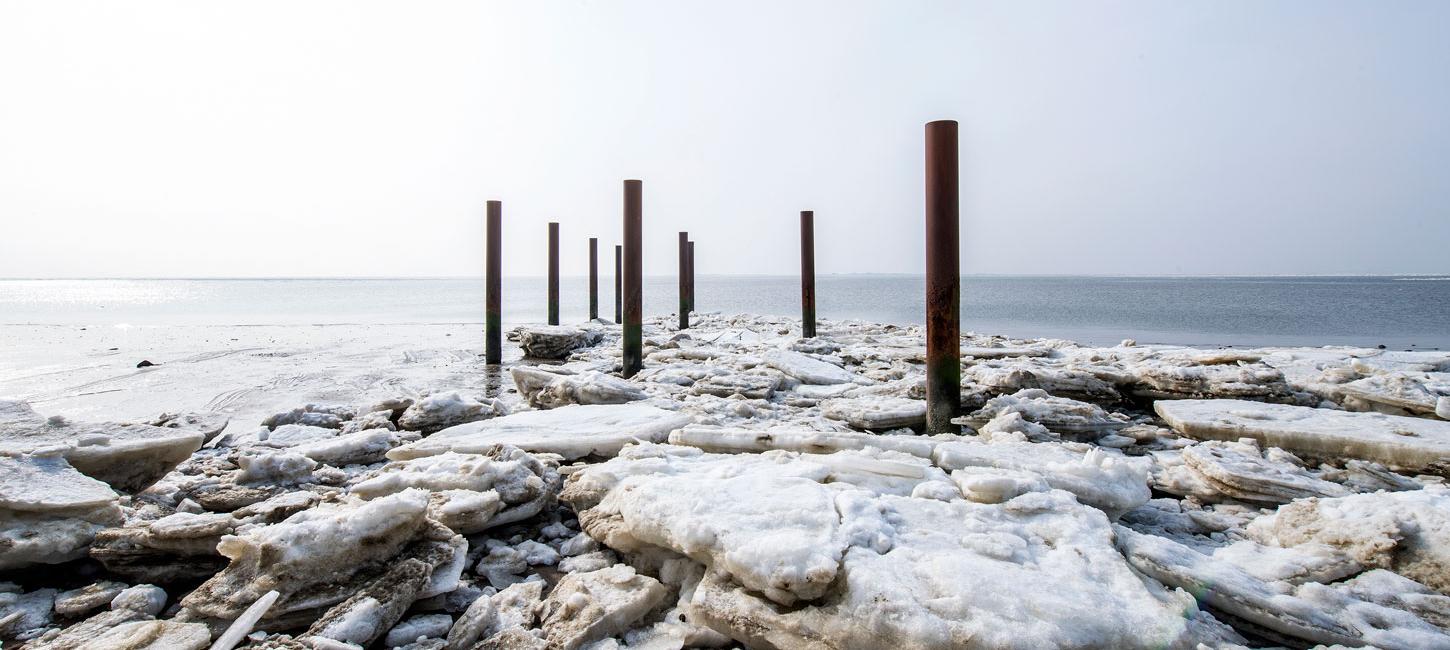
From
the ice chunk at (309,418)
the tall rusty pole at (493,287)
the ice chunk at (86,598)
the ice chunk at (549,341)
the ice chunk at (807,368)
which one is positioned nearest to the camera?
the ice chunk at (86,598)

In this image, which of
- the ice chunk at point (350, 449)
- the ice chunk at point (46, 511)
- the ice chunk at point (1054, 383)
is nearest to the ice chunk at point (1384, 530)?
the ice chunk at point (1054, 383)

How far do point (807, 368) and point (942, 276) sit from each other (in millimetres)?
2310

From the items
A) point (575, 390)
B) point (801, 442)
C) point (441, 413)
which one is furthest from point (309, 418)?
point (801, 442)

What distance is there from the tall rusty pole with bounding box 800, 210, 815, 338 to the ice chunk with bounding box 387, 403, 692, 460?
660cm

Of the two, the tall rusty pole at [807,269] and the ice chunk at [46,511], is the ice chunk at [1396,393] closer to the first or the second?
the ice chunk at [46,511]

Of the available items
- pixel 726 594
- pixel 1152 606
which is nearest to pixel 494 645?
pixel 726 594

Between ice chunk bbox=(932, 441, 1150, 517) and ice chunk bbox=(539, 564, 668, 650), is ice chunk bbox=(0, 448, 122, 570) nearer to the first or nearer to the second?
ice chunk bbox=(539, 564, 668, 650)

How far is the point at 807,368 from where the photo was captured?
616 centimetres

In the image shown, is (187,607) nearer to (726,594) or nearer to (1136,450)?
(726,594)

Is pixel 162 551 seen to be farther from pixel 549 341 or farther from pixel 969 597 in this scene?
pixel 549 341

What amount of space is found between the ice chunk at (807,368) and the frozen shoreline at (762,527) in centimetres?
153

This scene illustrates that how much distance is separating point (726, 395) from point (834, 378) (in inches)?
46.0

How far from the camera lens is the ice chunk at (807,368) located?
5926 millimetres

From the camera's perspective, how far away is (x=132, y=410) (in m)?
5.65
